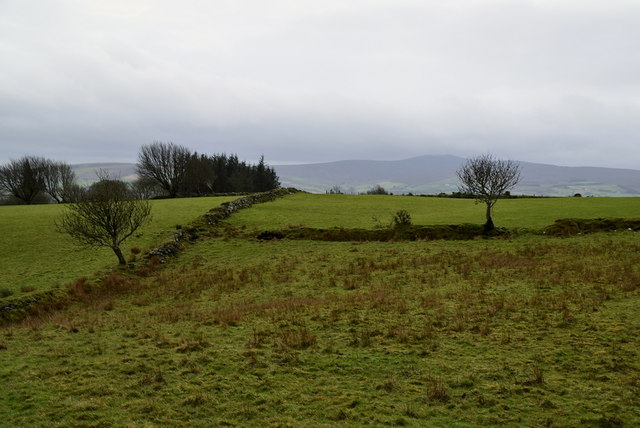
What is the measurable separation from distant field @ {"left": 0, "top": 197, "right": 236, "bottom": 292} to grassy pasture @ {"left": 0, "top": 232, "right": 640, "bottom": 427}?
18.9 ft

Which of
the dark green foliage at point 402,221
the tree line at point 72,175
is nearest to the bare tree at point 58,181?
the tree line at point 72,175

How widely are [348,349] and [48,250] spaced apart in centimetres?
3392

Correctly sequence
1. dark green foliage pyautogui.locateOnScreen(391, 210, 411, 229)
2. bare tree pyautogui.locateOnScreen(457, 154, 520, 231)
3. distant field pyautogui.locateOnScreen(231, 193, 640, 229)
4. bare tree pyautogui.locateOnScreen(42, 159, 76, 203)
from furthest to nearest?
1. bare tree pyautogui.locateOnScreen(42, 159, 76, 203)
2. distant field pyautogui.locateOnScreen(231, 193, 640, 229)
3. dark green foliage pyautogui.locateOnScreen(391, 210, 411, 229)
4. bare tree pyautogui.locateOnScreen(457, 154, 520, 231)

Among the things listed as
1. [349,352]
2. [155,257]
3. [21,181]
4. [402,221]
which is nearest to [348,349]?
[349,352]

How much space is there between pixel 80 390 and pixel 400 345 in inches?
372

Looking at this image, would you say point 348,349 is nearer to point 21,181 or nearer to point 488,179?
point 488,179

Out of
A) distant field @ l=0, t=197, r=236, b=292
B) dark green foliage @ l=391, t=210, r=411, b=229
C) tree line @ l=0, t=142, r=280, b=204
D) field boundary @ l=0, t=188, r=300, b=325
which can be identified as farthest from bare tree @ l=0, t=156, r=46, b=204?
dark green foliage @ l=391, t=210, r=411, b=229

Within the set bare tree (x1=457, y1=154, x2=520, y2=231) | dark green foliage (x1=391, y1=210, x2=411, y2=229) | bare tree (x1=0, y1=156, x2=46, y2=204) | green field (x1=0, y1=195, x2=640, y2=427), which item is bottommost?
green field (x1=0, y1=195, x2=640, y2=427)

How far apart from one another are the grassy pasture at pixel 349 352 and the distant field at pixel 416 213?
17.6 m

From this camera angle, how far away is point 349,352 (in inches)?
504

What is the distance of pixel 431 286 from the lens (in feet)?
71.2

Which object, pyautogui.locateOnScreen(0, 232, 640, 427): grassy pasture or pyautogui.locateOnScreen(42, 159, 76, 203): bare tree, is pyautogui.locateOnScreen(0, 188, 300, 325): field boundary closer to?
pyautogui.locateOnScreen(0, 232, 640, 427): grassy pasture

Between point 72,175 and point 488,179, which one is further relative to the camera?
point 72,175

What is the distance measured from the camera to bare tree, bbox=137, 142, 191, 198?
98.6 metres
